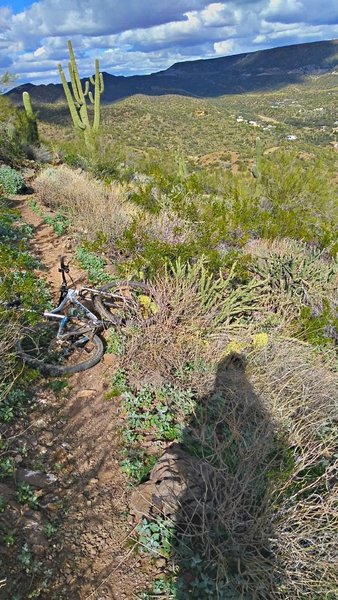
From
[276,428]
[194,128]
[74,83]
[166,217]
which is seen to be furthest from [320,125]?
[276,428]

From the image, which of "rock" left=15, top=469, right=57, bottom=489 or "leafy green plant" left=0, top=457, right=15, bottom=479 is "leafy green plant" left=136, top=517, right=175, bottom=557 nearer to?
"rock" left=15, top=469, right=57, bottom=489

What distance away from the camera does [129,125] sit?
44.2 m

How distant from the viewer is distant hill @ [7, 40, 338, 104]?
467 feet

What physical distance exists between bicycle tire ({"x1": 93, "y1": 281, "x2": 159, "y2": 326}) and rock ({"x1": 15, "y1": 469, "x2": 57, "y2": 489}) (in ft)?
5.56

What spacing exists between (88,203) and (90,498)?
650 centimetres

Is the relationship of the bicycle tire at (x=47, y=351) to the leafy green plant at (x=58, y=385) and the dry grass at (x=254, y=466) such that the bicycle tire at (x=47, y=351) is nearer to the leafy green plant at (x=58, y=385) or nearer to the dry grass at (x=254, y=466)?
the leafy green plant at (x=58, y=385)

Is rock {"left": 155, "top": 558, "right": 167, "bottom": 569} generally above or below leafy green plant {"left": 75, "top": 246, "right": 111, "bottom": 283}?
below

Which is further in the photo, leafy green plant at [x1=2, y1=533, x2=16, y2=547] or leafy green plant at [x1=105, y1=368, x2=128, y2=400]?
leafy green plant at [x1=105, y1=368, x2=128, y2=400]

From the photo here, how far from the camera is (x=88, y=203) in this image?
8445 millimetres

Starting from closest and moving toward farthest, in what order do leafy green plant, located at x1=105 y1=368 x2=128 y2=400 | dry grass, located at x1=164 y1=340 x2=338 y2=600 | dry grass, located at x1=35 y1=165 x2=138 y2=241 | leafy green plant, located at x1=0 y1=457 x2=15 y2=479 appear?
dry grass, located at x1=164 y1=340 x2=338 y2=600, leafy green plant, located at x1=0 y1=457 x2=15 y2=479, leafy green plant, located at x1=105 y1=368 x2=128 y2=400, dry grass, located at x1=35 y1=165 x2=138 y2=241

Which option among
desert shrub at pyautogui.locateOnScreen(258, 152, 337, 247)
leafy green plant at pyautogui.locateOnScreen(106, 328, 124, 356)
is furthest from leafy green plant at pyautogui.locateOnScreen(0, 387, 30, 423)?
desert shrub at pyautogui.locateOnScreen(258, 152, 337, 247)

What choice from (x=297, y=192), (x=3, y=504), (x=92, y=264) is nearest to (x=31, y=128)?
(x=297, y=192)

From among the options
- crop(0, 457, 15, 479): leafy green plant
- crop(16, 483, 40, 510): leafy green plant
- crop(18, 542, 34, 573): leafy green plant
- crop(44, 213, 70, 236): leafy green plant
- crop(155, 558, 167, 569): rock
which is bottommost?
crop(155, 558, 167, 569): rock

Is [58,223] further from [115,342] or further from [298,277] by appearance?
[298,277]
